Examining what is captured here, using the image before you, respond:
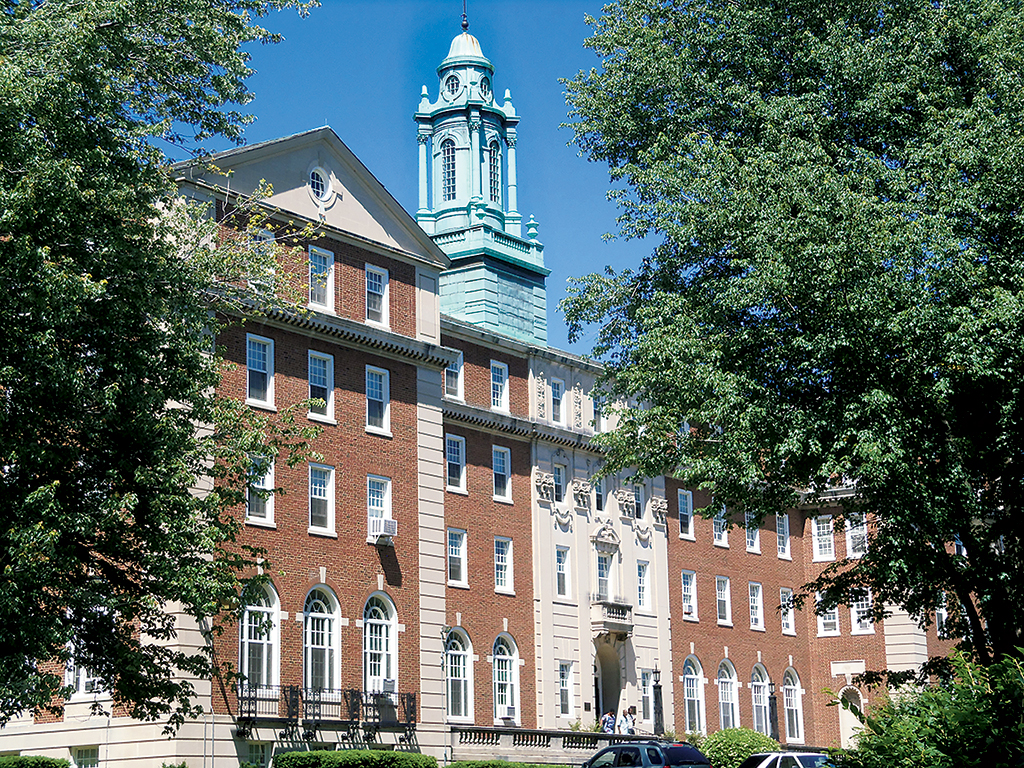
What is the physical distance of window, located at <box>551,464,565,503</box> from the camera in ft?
178

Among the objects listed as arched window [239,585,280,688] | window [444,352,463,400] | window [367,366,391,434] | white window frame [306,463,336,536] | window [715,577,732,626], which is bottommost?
arched window [239,585,280,688]

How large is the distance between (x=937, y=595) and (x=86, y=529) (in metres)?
16.8

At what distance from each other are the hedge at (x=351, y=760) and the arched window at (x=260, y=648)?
268 cm

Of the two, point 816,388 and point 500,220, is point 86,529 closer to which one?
point 816,388

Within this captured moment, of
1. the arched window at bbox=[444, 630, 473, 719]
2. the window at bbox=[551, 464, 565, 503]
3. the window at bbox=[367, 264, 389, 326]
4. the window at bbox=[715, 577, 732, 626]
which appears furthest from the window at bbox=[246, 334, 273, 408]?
the window at bbox=[715, 577, 732, 626]

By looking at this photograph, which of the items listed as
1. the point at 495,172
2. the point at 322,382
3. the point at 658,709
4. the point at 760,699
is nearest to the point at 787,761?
the point at 322,382

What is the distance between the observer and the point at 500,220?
62.5 m

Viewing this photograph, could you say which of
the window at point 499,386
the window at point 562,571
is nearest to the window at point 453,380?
the window at point 499,386

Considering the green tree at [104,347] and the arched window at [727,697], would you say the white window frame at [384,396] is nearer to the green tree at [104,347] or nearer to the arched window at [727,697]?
the green tree at [104,347]

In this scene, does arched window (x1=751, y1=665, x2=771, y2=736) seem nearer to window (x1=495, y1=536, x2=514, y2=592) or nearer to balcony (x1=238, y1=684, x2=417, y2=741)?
window (x1=495, y1=536, x2=514, y2=592)

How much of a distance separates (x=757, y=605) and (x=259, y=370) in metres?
33.1

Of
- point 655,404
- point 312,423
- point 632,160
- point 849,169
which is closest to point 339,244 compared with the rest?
point 312,423

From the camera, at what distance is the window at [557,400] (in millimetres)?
54656

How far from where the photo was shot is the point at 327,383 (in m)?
41.2
